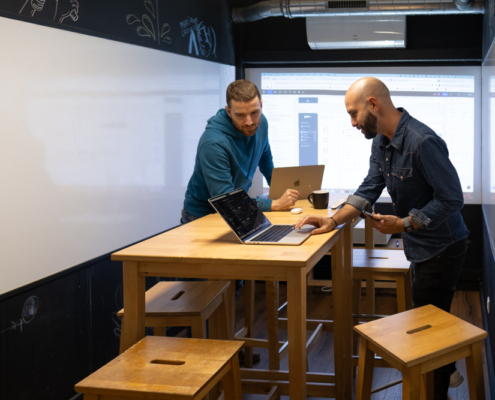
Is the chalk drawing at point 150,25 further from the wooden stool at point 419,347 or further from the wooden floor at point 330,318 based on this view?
the wooden stool at point 419,347

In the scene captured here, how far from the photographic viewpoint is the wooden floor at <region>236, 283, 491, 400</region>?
9.25ft

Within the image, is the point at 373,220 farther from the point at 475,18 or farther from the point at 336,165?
the point at 475,18

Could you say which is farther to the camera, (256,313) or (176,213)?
(256,313)

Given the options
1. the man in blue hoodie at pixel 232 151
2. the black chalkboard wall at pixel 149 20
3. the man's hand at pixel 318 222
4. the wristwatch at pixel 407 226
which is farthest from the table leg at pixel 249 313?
the black chalkboard wall at pixel 149 20

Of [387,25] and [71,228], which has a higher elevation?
Answer: [387,25]

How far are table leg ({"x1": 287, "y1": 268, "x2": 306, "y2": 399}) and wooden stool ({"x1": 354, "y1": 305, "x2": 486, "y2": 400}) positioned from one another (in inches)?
9.9

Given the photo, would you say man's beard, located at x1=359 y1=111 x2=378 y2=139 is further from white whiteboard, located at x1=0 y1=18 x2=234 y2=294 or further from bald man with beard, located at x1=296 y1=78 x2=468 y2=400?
white whiteboard, located at x1=0 y1=18 x2=234 y2=294

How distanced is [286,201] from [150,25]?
153cm

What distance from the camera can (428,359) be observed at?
1.56m

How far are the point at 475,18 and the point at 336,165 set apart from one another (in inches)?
67.3

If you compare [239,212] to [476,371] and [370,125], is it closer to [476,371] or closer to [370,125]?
[370,125]

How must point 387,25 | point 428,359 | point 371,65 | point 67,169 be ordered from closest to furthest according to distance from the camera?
point 428,359 < point 67,169 < point 387,25 < point 371,65

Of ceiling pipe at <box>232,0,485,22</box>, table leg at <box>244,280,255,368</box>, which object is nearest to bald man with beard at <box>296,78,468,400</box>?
table leg at <box>244,280,255,368</box>

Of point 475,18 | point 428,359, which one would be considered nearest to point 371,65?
point 475,18
